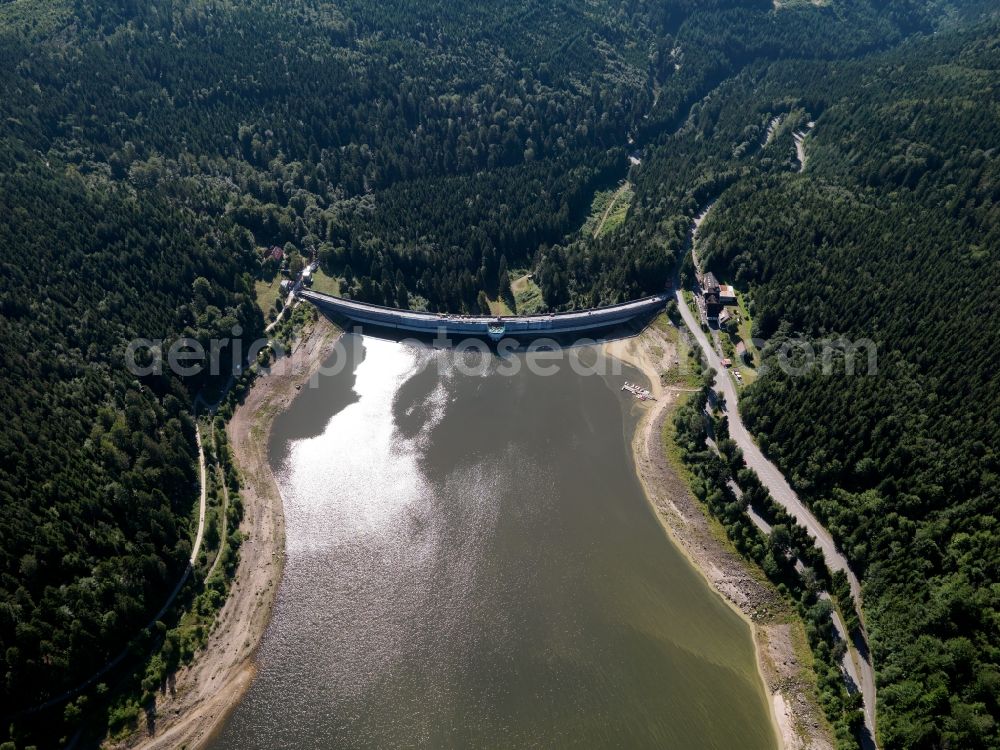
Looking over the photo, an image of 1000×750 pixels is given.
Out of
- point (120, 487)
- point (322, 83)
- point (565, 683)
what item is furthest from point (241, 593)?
point (322, 83)

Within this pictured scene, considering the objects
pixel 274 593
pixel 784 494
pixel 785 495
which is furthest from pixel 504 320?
pixel 274 593

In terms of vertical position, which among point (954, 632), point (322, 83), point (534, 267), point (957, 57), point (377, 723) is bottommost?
point (377, 723)

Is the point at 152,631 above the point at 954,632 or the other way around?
the other way around

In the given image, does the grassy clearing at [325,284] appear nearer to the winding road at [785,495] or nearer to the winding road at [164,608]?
the winding road at [164,608]

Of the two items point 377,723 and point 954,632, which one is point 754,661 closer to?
point 954,632

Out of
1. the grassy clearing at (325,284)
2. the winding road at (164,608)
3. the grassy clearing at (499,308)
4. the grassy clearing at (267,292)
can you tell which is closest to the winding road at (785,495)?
the grassy clearing at (499,308)

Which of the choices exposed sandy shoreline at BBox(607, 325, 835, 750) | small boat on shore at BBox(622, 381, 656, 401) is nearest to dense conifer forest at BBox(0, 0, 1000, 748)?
exposed sandy shoreline at BBox(607, 325, 835, 750)

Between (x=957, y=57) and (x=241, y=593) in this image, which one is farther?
(x=957, y=57)

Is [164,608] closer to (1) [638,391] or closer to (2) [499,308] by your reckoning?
(1) [638,391]
